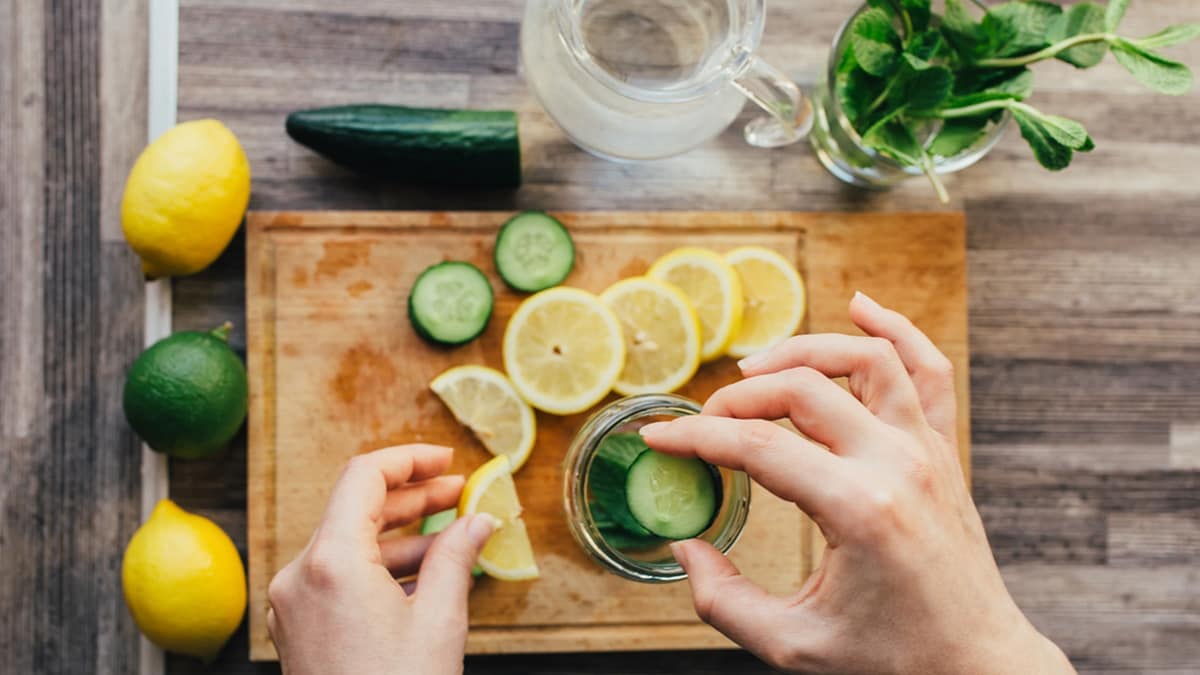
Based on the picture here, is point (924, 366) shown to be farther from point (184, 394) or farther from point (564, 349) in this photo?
point (184, 394)

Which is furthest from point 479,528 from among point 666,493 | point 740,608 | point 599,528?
point 740,608

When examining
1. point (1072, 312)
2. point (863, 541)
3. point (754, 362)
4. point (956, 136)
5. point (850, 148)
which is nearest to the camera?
point (863, 541)

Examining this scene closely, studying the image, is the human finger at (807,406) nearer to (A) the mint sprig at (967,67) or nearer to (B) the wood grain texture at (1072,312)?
(A) the mint sprig at (967,67)

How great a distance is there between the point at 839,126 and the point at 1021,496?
33.2 inches

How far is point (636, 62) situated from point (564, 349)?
0.51 m

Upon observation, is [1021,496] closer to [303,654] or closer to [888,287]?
[888,287]

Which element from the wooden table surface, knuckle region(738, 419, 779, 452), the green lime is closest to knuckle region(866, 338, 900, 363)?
knuckle region(738, 419, 779, 452)

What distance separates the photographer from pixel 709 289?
5.24ft

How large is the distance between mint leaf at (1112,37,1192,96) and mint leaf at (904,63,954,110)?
283 millimetres

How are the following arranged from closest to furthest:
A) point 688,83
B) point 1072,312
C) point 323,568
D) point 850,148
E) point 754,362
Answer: point 323,568 → point 754,362 → point 688,83 → point 850,148 → point 1072,312

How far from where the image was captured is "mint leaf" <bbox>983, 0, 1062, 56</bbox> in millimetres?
1512

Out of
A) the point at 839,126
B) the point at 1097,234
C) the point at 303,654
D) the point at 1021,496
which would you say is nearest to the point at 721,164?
the point at 839,126

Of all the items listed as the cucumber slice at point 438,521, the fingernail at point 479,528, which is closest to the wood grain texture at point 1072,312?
the cucumber slice at point 438,521

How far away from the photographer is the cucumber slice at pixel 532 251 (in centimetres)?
161
